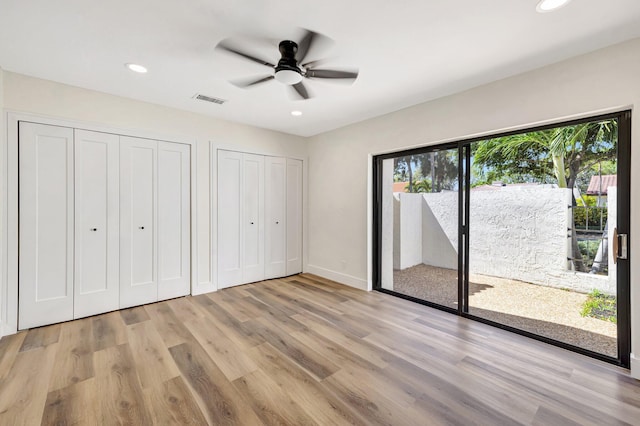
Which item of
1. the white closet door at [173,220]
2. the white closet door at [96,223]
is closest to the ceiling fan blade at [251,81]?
the white closet door at [173,220]

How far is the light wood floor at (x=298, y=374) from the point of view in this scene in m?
1.64

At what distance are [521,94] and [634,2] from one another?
89 cm

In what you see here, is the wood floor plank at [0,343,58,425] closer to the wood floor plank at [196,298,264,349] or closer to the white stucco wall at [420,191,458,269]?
the wood floor plank at [196,298,264,349]

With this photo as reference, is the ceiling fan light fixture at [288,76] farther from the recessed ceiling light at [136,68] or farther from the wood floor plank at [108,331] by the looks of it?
the wood floor plank at [108,331]

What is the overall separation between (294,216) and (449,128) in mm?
2795

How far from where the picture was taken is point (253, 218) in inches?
171

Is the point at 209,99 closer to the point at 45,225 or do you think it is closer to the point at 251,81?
the point at 251,81

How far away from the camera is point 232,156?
162 inches

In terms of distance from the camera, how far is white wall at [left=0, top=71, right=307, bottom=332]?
270 centimetres

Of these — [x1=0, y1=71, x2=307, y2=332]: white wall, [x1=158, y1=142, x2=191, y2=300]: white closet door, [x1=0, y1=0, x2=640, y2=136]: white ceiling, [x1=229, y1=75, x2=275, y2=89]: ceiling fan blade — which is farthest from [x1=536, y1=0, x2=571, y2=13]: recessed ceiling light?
[x1=158, y1=142, x2=191, y2=300]: white closet door

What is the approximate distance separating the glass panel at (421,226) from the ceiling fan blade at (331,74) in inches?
66.4

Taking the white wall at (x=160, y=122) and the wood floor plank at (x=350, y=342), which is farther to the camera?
the white wall at (x=160, y=122)

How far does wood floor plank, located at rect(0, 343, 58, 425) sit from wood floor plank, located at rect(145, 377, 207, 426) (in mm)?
591

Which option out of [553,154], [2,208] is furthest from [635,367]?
[2,208]
